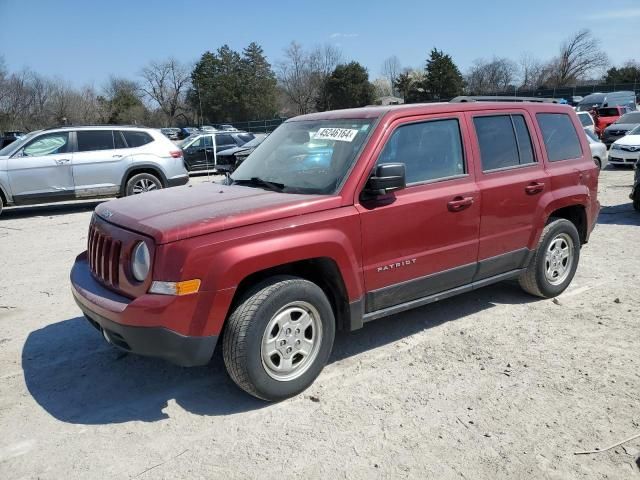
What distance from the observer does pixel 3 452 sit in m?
3.05

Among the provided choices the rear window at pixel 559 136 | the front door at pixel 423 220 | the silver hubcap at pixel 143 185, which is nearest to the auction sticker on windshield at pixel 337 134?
the front door at pixel 423 220

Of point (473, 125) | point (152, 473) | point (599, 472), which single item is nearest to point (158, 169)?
point (473, 125)

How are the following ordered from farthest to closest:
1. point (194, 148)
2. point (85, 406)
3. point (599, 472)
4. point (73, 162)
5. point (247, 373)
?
point (194, 148) < point (73, 162) < point (85, 406) < point (247, 373) < point (599, 472)

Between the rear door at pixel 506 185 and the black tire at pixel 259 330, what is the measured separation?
1.79 meters

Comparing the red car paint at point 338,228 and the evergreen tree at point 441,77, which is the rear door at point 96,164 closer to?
the red car paint at point 338,228

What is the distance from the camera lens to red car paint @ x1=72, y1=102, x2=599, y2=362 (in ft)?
10.2

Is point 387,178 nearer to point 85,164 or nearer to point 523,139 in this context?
point 523,139

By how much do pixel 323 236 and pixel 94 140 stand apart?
956 centimetres

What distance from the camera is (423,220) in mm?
3990

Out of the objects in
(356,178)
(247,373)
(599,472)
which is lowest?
(599,472)

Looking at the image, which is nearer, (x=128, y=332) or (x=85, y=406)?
(x=128, y=332)

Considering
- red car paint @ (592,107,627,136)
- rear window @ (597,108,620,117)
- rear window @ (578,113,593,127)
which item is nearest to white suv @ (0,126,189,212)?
rear window @ (578,113,593,127)

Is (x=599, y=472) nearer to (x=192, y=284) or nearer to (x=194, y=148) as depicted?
(x=192, y=284)

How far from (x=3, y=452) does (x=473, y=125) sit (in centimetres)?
409
